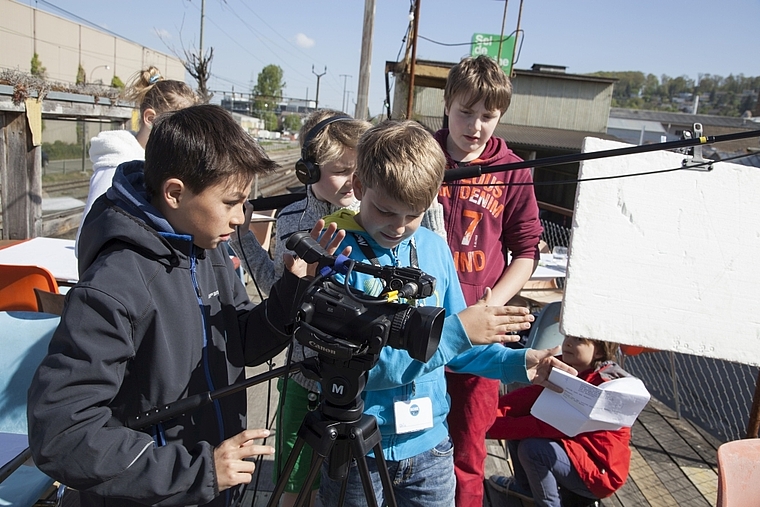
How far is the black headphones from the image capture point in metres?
1.91

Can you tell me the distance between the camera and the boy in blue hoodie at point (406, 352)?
1468 millimetres

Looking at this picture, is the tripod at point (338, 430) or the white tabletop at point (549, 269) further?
the white tabletop at point (549, 269)

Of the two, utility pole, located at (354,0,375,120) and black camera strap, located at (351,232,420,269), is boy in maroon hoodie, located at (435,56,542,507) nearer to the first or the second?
black camera strap, located at (351,232,420,269)

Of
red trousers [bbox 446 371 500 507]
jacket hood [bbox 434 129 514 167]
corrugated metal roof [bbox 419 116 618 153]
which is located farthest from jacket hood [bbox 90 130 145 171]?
corrugated metal roof [bbox 419 116 618 153]

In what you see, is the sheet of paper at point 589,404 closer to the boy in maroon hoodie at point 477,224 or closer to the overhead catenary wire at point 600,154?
the boy in maroon hoodie at point 477,224

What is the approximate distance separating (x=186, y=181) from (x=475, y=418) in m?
1.36

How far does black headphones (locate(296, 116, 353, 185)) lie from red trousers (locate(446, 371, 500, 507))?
86 centimetres

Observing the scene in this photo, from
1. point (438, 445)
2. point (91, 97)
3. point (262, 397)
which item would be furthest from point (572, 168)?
point (438, 445)

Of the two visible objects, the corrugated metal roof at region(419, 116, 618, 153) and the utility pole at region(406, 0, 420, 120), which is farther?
the corrugated metal roof at region(419, 116, 618, 153)

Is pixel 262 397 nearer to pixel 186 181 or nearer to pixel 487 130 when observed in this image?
pixel 487 130

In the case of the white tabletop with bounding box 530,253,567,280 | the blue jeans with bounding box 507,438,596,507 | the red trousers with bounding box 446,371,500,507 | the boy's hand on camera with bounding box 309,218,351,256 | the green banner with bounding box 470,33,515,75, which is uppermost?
the green banner with bounding box 470,33,515,75

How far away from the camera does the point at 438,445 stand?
1.67 meters

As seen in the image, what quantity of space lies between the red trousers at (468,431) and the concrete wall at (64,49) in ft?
92.8

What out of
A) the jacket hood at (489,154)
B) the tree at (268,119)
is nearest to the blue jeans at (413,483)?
the jacket hood at (489,154)
